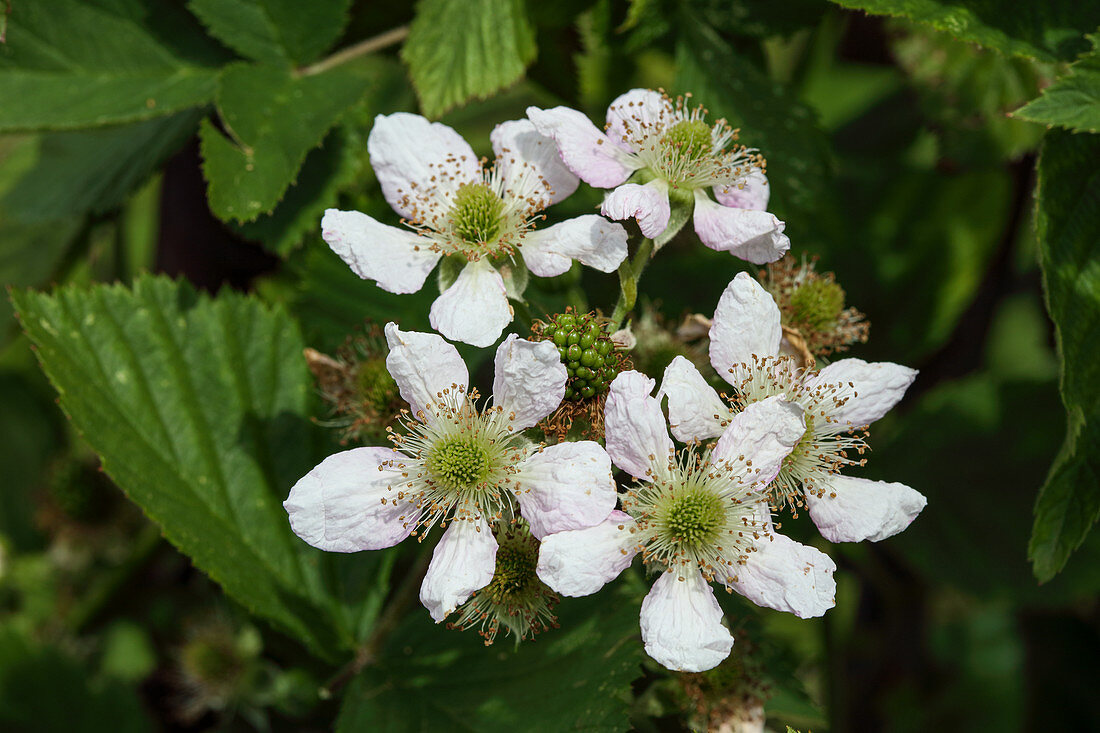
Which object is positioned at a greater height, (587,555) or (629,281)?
(629,281)

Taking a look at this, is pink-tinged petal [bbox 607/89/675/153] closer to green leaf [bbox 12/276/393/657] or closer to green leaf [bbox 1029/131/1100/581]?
green leaf [bbox 1029/131/1100/581]

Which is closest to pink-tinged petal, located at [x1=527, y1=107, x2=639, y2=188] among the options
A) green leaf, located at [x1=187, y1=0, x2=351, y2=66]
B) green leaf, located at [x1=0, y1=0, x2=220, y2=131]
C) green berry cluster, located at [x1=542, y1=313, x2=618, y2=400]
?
green berry cluster, located at [x1=542, y1=313, x2=618, y2=400]

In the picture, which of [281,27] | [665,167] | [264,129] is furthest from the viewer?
[281,27]

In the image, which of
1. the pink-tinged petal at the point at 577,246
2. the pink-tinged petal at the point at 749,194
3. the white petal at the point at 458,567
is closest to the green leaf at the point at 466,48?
the pink-tinged petal at the point at 577,246

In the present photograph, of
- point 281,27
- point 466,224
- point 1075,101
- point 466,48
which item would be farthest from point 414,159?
point 1075,101

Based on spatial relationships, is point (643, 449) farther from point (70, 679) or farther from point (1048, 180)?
point (70, 679)

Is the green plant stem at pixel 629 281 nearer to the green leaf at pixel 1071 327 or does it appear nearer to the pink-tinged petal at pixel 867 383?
the pink-tinged petal at pixel 867 383

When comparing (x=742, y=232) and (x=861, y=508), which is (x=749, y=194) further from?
(x=861, y=508)
